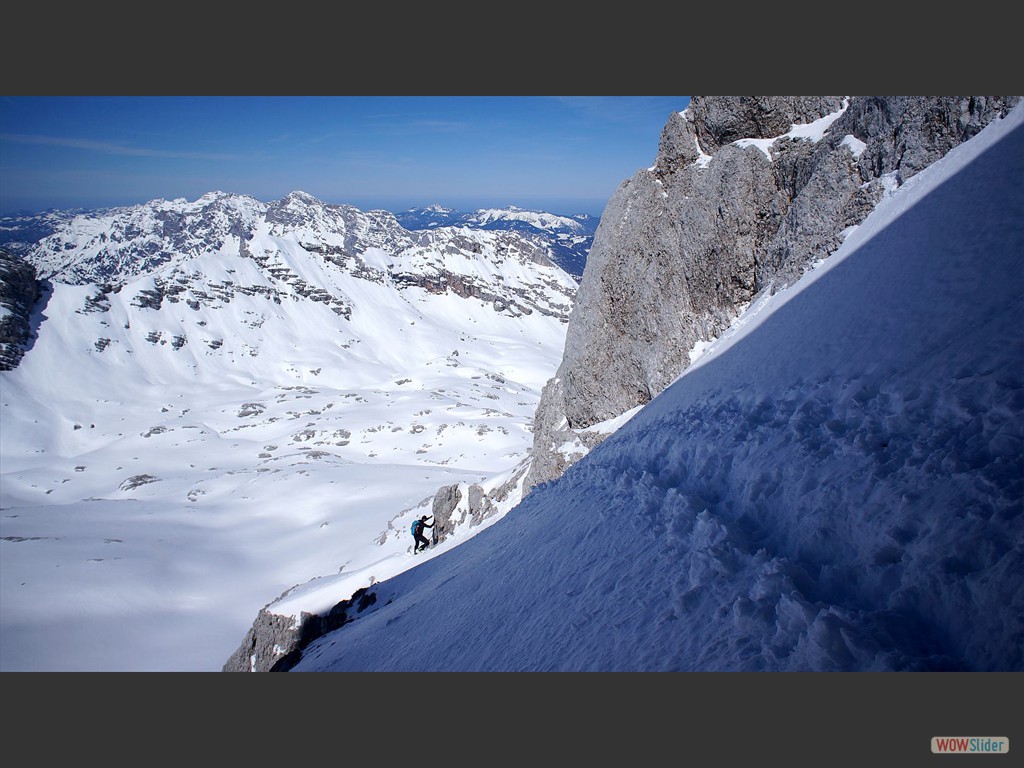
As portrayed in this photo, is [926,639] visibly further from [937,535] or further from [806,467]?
[806,467]

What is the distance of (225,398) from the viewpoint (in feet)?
428

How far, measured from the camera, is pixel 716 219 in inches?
797

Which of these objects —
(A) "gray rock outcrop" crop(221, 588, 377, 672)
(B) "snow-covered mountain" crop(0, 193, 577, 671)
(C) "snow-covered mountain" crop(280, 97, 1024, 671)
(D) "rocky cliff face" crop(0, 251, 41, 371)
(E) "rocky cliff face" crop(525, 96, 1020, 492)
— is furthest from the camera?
(D) "rocky cliff face" crop(0, 251, 41, 371)

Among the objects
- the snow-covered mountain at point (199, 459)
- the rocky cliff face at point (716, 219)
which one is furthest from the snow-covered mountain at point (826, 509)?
the snow-covered mountain at point (199, 459)

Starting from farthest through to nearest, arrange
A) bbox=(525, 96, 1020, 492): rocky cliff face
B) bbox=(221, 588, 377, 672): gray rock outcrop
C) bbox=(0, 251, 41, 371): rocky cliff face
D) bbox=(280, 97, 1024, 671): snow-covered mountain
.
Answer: bbox=(0, 251, 41, 371): rocky cliff face < bbox=(221, 588, 377, 672): gray rock outcrop < bbox=(525, 96, 1020, 492): rocky cliff face < bbox=(280, 97, 1024, 671): snow-covered mountain

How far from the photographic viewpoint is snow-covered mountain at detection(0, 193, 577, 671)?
94.1 ft

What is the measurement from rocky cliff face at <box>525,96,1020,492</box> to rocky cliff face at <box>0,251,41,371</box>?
169549mm

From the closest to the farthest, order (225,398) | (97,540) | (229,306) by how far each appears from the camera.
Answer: (97,540) < (225,398) < (229,306)

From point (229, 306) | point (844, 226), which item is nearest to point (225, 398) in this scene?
point (229, 306)

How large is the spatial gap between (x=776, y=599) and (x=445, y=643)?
5263 mm
